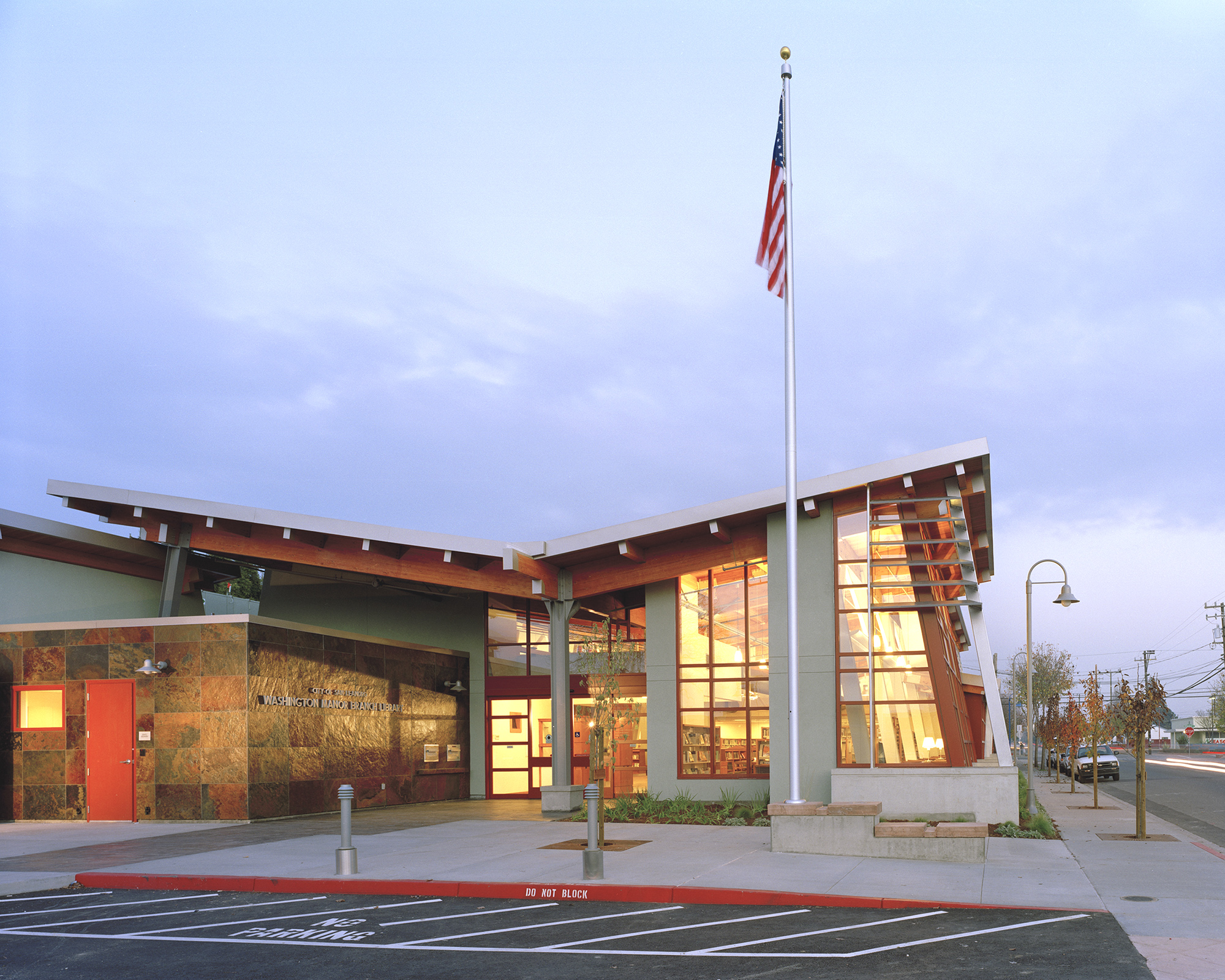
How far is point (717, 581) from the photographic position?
22250 mm

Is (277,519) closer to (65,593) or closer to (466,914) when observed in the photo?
(65,593)

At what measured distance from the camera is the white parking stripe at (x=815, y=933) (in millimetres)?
9578

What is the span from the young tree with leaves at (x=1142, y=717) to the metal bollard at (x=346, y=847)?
1283 centimetres

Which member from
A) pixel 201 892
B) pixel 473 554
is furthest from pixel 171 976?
pixel 473 554

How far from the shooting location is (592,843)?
42.7 ft

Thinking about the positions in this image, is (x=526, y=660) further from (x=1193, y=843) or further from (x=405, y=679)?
(x=1193, y=843)

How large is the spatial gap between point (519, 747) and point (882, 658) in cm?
1085

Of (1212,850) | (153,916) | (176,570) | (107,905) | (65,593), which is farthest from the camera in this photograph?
(65,593)

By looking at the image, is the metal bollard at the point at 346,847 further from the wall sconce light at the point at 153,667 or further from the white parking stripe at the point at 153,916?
the wall sconce light at the point at 153,667

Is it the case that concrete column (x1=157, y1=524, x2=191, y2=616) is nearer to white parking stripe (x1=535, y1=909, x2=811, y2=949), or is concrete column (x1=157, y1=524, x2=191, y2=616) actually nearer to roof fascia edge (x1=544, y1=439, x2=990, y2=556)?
roof fascia edge (x1=544, y1=439, x2=990, y2=556)

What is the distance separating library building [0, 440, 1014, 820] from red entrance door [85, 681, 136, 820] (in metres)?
0.04

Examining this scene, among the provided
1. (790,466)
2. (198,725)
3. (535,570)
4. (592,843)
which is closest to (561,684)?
(535,570)

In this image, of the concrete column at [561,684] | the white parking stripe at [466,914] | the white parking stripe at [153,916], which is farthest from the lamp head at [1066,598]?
the white parking stripe at [153,916]

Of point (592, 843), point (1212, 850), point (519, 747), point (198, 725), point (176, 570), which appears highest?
point (176, 570)
